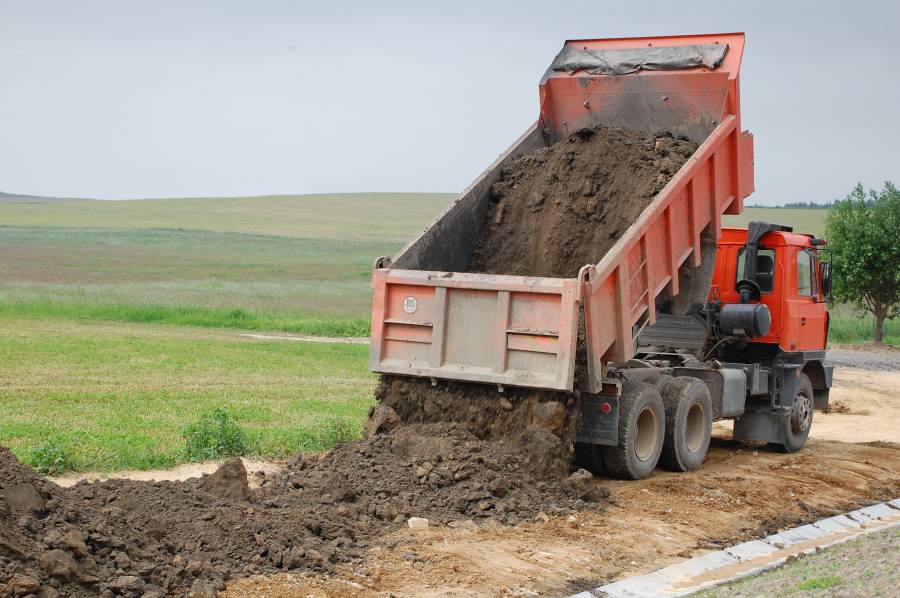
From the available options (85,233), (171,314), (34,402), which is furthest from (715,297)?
(85,233)

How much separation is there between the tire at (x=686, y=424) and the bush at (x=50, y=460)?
618 cm

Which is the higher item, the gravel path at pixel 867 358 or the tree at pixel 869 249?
the tree at pixel 869 249

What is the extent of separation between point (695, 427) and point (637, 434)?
130cm

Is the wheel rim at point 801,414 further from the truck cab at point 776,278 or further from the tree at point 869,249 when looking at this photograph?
the tree at point 869,249

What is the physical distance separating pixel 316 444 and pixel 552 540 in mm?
4635

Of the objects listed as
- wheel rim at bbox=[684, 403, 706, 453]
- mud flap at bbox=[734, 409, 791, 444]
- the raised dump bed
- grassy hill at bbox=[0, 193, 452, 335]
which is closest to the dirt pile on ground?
the raised dump bed

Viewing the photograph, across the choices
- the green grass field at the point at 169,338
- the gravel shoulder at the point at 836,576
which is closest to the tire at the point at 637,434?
the gravel shoulder at the point at 836,576

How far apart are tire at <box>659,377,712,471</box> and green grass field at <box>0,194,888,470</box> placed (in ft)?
13.1

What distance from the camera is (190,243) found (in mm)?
81938

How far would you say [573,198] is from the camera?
12586 millimetres

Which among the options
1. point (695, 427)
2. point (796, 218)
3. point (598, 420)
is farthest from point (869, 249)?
point (796, 218)

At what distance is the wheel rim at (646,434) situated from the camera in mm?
11891

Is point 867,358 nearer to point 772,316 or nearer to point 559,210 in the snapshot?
point 772,316

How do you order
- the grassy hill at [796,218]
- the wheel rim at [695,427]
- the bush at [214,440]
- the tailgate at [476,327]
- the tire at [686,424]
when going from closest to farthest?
the tailgate at [476,327]
the bush at [214,440]
the tire at [686,424]
the wheel rim at [695,427]
the grassy hill at [796,218]
